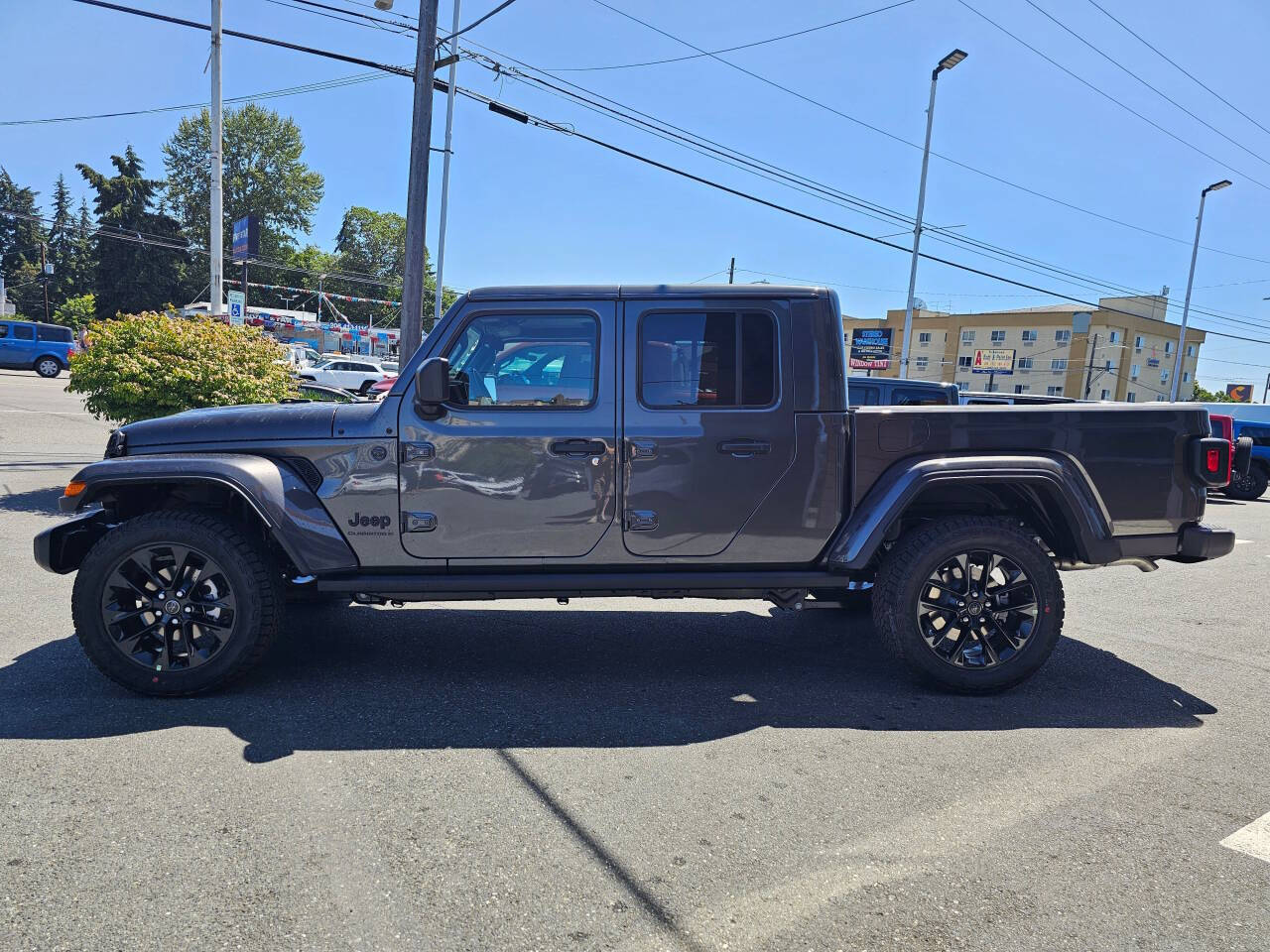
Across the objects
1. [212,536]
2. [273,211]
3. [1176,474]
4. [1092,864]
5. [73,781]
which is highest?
[273,211]

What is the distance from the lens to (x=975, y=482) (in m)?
4.22

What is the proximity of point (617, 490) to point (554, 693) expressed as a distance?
109cm

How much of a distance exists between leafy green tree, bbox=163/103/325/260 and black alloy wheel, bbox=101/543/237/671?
81.1 meters

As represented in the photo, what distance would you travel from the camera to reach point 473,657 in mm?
4727

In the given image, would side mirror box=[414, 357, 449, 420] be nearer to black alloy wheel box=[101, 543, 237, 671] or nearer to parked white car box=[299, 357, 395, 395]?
black alloy wheel box=[101, 543, 237, 671]

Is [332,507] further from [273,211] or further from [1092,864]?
[273,211]

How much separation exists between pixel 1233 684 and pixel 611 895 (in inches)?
159

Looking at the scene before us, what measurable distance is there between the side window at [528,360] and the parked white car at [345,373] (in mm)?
28093

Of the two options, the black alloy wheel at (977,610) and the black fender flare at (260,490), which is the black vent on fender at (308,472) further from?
the black alloy wheel at (977,610)

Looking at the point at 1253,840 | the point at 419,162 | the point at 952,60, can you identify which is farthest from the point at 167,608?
the point at 952,60

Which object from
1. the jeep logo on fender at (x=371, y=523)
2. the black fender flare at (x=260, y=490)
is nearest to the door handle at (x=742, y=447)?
the jeep logo on fender at (x=371, y=523)

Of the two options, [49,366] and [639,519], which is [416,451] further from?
[49,366]

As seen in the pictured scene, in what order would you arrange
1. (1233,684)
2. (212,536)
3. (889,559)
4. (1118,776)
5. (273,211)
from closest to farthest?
(1118,776)
(212,536)
(889,559)
(1233,684)
(273,211)

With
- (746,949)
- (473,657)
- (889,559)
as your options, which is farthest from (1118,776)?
(473,657)
